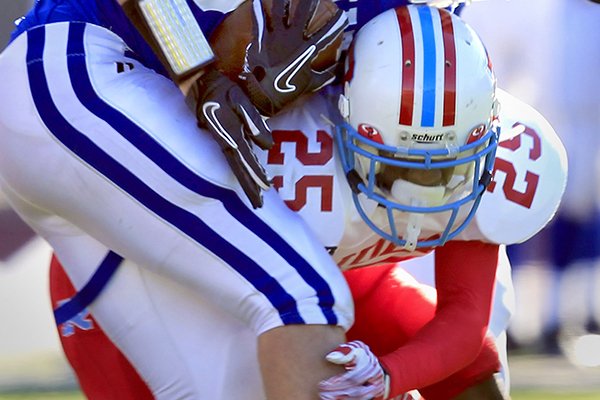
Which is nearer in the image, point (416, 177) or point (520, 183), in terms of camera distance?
point (416, 177)

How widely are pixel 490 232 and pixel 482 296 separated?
11 cm

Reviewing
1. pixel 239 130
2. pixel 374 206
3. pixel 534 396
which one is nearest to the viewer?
pixel 239 130

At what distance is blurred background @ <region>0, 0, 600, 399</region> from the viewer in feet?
10.8

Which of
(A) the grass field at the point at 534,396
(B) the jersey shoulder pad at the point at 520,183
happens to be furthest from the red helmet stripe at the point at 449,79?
(A) the grass field at the point at 534,396

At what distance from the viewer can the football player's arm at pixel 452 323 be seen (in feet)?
7.20

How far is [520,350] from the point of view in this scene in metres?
3.44

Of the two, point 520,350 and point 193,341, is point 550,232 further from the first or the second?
point 193,341

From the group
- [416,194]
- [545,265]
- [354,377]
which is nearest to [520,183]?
[416,194]

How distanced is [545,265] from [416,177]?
4.54 ft

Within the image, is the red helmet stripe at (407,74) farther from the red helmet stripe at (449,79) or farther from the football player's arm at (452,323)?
the football player's arm at (452,323)

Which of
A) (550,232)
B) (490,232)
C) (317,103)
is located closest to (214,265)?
(317,103)

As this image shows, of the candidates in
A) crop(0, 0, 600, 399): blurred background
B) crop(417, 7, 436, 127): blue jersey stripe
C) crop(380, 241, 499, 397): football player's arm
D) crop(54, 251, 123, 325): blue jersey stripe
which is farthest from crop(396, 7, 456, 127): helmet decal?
crop(0, 0, 600, 399): blurred background

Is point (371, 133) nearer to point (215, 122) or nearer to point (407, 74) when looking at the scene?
point (407, 74)

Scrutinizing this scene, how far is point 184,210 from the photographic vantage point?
207cm
